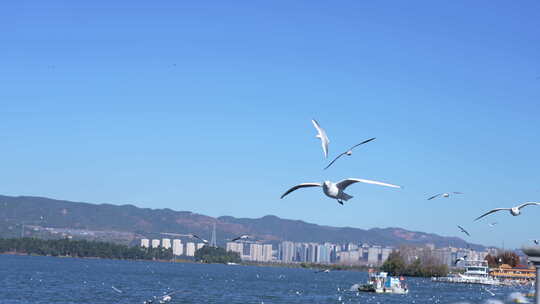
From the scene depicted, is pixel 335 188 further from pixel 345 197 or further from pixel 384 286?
pixel 384 286

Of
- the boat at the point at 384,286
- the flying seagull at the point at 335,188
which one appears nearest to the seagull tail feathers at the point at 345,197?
the flying seagull at the point at 335,188

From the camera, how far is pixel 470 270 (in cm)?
12669

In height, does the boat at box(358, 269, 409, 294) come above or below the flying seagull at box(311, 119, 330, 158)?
below

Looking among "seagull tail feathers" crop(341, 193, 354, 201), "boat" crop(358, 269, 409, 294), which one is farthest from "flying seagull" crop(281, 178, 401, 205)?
"boat" crop(358, 269, 409, 294)

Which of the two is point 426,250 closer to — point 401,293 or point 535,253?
point 401,293

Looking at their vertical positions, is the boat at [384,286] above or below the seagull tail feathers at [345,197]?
below

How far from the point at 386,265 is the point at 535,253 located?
510ft

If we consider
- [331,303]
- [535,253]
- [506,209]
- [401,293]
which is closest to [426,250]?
[401,293]

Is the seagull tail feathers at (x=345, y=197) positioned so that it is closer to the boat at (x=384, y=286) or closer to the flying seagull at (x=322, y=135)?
the flying seagull at (x=322, y=135)

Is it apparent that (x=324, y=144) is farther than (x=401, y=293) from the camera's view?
No

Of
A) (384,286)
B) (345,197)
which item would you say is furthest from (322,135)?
(384,286)

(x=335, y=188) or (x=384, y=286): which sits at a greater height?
(x=335, y=188)

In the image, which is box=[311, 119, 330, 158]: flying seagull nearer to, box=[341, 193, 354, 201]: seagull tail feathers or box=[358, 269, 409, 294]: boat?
box=[341, 193, 354, 201]: seagull tail feathers

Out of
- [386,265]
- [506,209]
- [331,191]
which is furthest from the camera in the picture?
[386,265]
